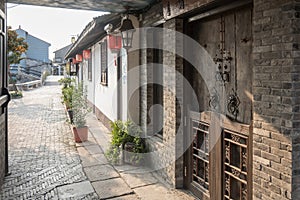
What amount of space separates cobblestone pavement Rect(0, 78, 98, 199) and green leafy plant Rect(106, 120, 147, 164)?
731 mm

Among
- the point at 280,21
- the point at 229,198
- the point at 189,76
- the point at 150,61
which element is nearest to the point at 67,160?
the point at 150,61

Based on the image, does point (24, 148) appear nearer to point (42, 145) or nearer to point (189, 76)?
point (42, 145)

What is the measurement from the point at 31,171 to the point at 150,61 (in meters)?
3.13

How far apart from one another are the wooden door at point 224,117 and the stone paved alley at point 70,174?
0.65 m

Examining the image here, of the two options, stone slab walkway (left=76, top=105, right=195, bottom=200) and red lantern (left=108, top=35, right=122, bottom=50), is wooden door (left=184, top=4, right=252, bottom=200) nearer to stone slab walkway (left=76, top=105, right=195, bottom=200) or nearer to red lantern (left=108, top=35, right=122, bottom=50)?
stone slab walkway (left=76, top=105, right=195, bottom=200)

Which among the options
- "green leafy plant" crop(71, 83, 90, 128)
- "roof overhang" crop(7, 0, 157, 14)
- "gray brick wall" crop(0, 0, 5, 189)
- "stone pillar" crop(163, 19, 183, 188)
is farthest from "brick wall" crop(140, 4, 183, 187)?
"green leafy plant" crop(71, 83, 90, 128)

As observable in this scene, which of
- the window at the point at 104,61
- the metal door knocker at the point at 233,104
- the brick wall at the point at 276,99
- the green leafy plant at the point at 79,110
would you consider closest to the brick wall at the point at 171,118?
the metal door knocker at the point at 233,104

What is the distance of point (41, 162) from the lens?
5.86 m

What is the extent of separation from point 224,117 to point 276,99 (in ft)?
3.48

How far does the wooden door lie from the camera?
122 inches

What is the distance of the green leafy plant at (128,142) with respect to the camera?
548 cm

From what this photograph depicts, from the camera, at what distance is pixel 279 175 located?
2.44 m

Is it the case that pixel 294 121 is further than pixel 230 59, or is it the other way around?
pixel 230 59

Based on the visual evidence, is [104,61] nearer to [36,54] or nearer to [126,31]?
→ [126,31]
